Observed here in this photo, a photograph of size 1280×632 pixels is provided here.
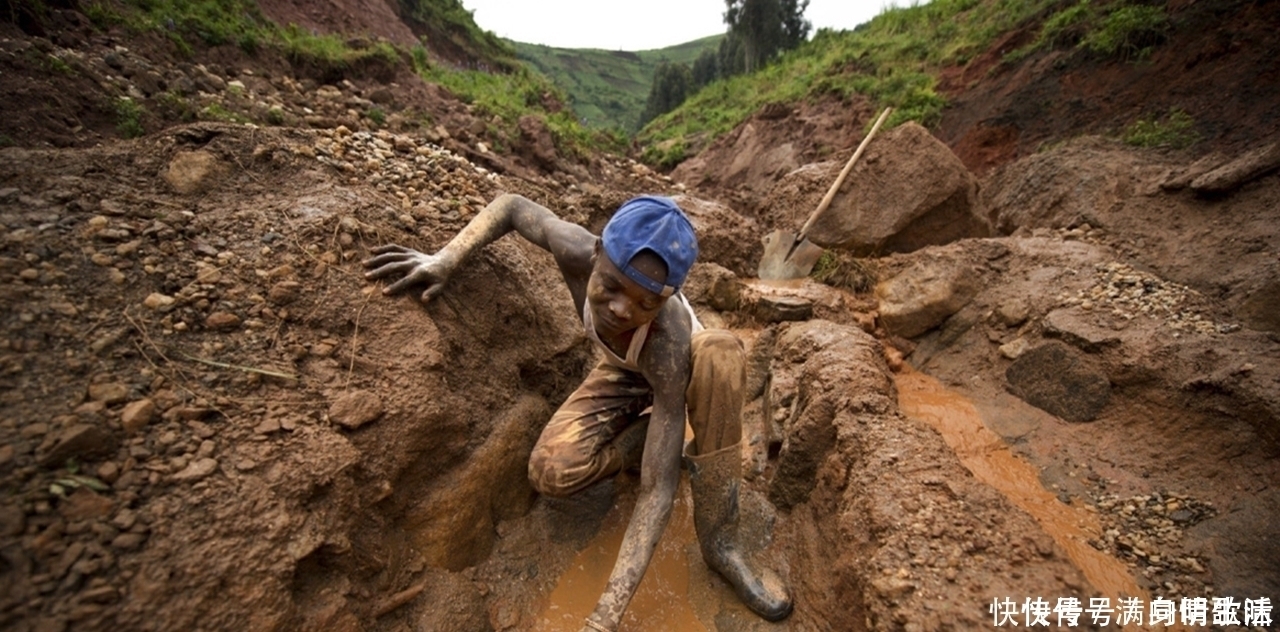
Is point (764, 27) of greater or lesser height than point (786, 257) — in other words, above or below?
above

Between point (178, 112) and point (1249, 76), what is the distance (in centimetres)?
680

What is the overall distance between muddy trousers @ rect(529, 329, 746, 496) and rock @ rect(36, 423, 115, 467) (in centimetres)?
111

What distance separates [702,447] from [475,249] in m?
1.08

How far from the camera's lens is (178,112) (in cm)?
241

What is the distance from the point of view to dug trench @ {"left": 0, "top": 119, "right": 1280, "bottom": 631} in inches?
45.6

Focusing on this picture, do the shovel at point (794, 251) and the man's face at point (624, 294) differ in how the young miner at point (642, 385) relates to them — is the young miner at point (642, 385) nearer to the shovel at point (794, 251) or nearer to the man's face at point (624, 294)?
the man's face at point (624, 294)

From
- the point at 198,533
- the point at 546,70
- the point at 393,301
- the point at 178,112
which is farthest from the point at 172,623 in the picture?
the point at 546,70

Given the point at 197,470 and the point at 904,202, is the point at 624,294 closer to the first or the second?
the point at 197,470

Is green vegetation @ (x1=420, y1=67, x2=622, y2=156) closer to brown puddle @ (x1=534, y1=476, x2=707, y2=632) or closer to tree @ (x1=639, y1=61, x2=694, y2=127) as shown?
brown puddle @ (x1=534, y1=476, x2=707, y2=632)

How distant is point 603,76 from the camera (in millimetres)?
34000

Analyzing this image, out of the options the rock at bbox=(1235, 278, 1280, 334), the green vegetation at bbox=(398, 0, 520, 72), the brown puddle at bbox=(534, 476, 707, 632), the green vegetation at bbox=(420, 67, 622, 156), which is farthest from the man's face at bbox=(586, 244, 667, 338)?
the green vegetation at bbox=(398, 0, 520, 72)

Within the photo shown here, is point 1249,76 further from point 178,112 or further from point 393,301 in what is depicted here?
Answer: point 178,112

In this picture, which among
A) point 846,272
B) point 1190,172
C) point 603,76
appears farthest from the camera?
point 603,76

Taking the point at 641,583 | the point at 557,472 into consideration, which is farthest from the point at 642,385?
the point at 641,583
